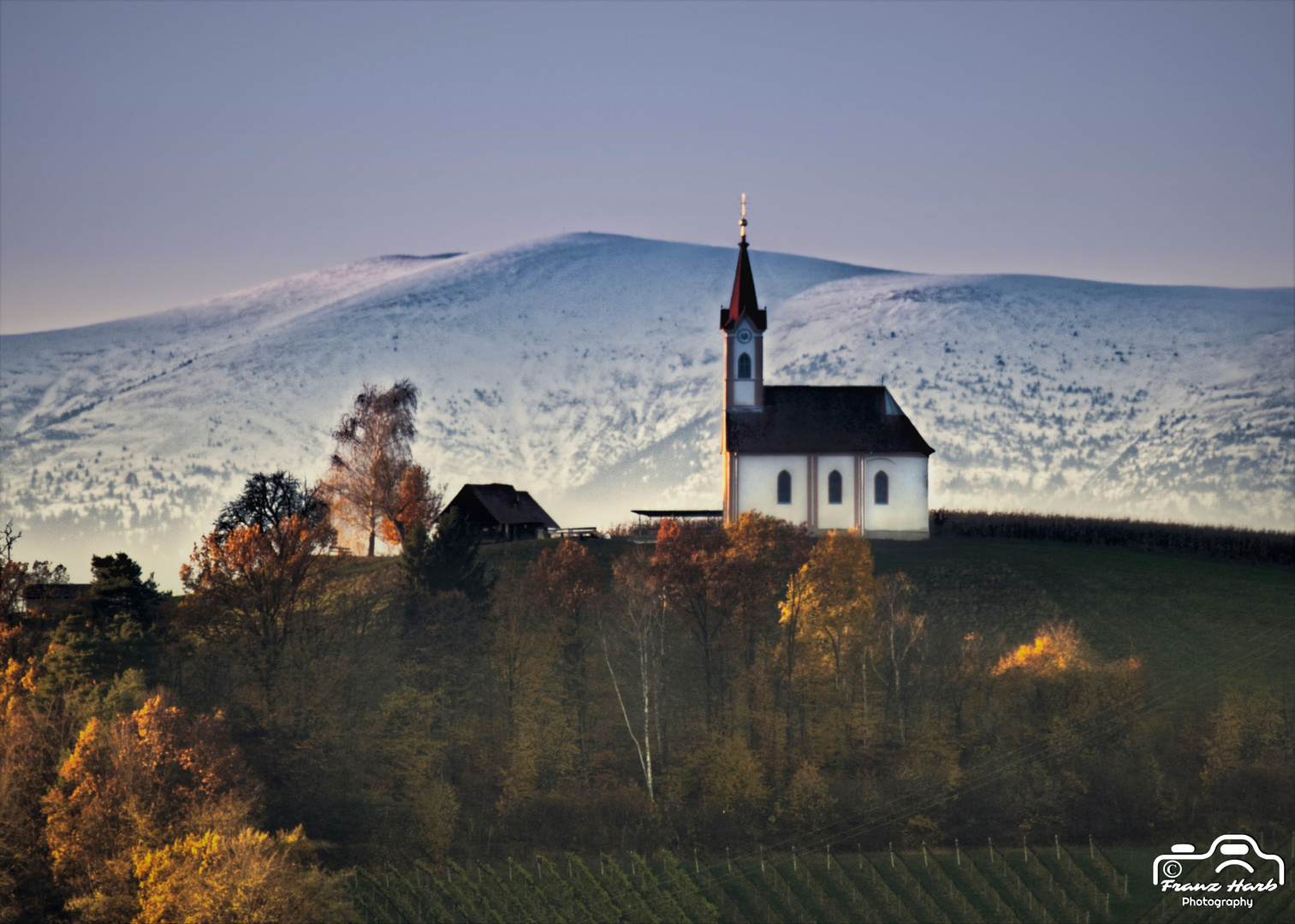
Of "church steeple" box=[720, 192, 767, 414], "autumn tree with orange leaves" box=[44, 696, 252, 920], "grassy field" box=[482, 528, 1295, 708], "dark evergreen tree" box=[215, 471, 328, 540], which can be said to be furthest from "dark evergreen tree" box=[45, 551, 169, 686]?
"church steeple" box=[720, 192, 767, 414]

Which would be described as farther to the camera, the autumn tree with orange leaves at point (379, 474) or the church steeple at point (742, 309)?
the church steeple at point (742, 309)

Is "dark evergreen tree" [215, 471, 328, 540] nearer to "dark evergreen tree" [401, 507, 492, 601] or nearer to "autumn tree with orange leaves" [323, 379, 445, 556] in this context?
"autumn tree with orange leaves" [323, 379, 445, 556]

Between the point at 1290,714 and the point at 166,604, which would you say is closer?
the point at 1290,714

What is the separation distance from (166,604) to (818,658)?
31.5 meters

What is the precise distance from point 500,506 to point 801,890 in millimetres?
36601

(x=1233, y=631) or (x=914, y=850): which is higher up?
(x=1233, y=631)

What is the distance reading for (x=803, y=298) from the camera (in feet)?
478

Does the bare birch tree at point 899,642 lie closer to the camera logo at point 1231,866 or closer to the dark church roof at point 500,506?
the camera logo at point 1231,866

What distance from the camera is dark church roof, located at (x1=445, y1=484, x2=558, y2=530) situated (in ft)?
261

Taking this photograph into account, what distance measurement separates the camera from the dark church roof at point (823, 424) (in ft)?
255

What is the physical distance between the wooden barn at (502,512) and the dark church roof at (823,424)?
1348 centimetres

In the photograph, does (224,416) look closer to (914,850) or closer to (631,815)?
(631,815)

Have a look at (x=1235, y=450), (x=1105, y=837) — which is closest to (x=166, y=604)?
(x=1105, y=837)

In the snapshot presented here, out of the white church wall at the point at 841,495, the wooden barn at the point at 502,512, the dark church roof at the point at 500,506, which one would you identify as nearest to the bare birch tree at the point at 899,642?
the white church wall at the point at 841,495
